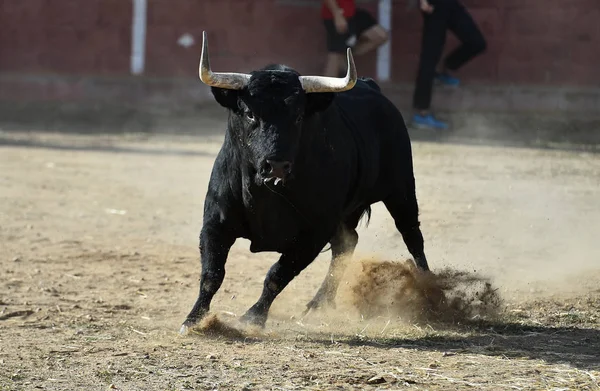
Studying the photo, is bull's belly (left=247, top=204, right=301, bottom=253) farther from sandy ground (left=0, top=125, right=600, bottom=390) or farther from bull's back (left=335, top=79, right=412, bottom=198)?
bull's back (left=335, top=79, right=412, bottom=198)

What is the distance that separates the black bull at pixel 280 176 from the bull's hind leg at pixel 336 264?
8cm

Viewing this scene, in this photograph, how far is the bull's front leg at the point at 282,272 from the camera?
5.41 m

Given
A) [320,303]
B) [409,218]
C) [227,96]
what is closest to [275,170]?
[227,96]

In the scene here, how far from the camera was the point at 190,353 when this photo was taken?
4801 millimetres

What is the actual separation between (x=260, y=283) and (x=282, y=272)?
136 centimetres

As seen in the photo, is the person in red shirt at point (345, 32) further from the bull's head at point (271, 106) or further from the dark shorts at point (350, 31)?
the bull's head at point (271, 106)

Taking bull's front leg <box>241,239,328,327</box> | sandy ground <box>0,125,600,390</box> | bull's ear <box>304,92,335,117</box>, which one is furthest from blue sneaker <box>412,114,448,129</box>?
bull's ear <box>304,92,335,117</box>

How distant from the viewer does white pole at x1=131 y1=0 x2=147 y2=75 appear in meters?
15.0

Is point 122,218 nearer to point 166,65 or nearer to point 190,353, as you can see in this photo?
point 190,353

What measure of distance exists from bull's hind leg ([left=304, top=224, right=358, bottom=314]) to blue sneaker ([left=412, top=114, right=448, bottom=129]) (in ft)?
24.2

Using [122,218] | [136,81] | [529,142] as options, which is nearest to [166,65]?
[136,81]

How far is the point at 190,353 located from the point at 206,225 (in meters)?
0.86

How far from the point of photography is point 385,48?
14633 millimetres

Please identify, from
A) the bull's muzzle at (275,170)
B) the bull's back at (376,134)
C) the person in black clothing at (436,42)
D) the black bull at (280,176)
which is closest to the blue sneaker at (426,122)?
the person in black clothing at (436,42)
